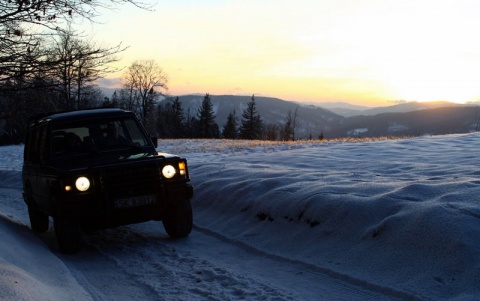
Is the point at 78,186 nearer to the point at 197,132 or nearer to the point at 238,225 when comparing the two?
the point at 238,225

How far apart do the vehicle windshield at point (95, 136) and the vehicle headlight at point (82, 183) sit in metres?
1.09

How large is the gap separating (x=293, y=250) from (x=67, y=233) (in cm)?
326

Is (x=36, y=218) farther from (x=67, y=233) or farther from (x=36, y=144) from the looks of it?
(x=67, y=233)

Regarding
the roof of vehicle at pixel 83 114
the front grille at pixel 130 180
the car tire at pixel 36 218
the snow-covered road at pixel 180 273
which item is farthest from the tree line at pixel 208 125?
the front grille at pixel 130 180

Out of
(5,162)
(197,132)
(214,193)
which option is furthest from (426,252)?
(197,132)

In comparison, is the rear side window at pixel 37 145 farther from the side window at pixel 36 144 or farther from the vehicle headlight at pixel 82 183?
the vehicle headlight at pixel 82 183

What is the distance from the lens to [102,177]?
257 inches

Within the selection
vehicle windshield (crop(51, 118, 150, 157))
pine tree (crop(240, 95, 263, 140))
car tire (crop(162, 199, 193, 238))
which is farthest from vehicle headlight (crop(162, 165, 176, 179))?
pine tree (crop(240, 95, 263, 140))

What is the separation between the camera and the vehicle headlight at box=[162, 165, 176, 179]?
6898 mm

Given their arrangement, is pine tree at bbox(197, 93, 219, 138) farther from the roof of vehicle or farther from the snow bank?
the roof of vehicle

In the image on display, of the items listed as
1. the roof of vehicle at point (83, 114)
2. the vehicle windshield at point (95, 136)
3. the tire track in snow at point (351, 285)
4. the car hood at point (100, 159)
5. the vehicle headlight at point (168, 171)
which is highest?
the roof of vehicle at point (83, 114)

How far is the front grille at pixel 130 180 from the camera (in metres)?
6.57

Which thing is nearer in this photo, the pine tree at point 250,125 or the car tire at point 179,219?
the car tire at point 179,219

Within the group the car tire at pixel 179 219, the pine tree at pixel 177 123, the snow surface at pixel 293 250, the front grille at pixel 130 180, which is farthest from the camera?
the pine tree at pixel 177 123
